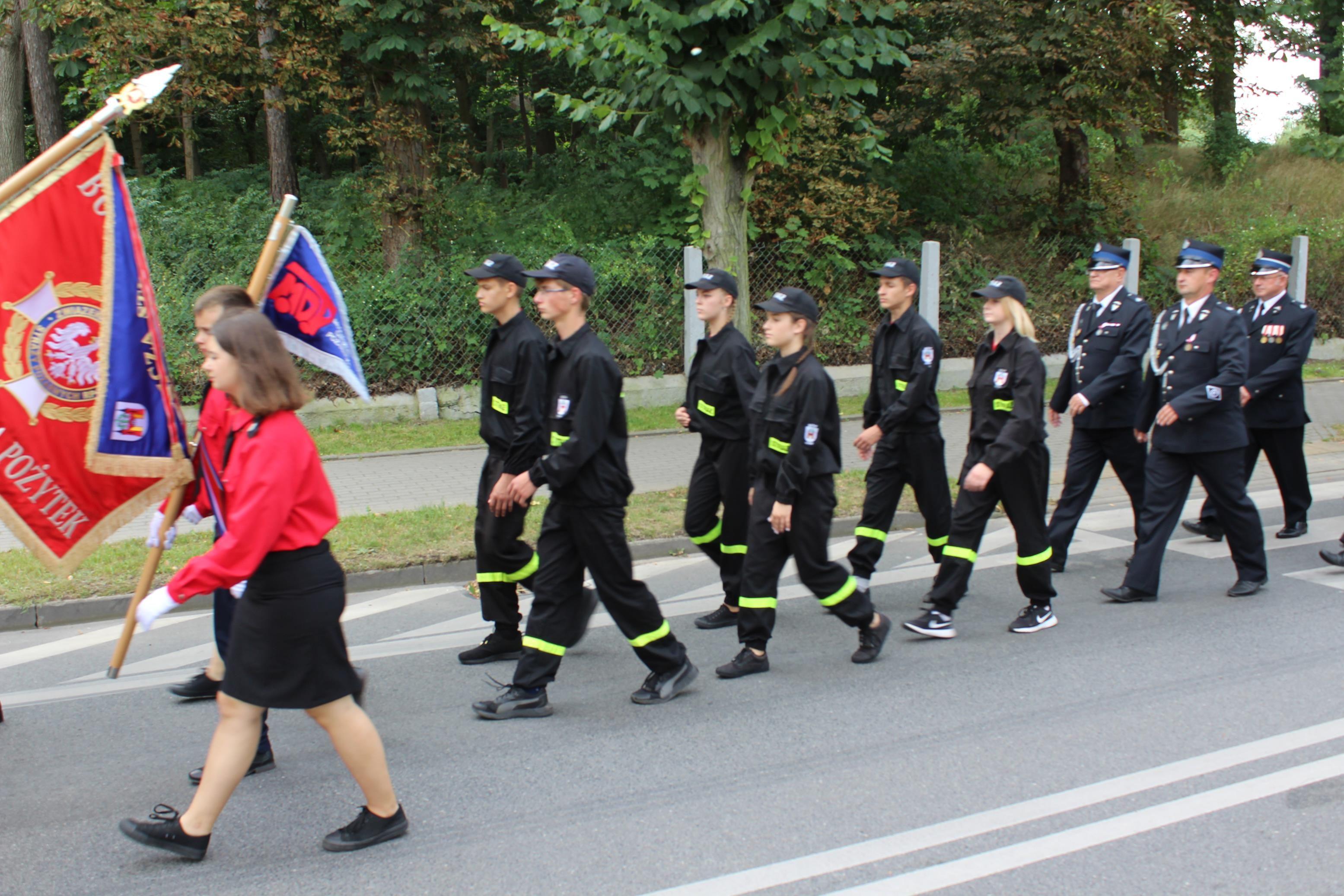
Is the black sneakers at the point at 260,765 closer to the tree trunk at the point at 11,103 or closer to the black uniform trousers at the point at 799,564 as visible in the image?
the black uniform trousers at the point at 799,564

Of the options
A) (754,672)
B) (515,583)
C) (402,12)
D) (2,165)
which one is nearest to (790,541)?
(754,672)

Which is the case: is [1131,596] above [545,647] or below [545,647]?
below

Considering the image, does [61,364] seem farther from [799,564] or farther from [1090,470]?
[1090,470]

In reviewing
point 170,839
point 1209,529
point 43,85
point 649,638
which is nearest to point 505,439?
point 649,638

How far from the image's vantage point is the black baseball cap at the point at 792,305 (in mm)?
5074

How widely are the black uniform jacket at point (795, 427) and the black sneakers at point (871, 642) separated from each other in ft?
2.67

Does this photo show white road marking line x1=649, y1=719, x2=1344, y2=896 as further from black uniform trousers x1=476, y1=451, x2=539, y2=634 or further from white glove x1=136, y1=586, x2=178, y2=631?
black uniform trousers x1=476, y1=451, x2=539, y2=634

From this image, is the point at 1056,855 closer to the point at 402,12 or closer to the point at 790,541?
the point at 790,541

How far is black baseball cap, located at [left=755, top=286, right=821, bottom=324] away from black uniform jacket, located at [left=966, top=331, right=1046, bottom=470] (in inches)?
44.1

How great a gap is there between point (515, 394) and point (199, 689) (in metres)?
1.93

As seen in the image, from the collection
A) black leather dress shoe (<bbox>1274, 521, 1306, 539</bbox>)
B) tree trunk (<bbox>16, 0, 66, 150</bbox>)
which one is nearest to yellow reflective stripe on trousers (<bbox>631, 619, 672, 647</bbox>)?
black leather dress shoe (<bbox>1274, 521, 1306, 539</bbox>)

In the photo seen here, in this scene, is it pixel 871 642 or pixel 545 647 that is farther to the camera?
pixel 871 642

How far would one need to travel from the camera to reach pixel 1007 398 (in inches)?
225

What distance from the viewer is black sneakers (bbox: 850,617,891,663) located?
5410 mm
